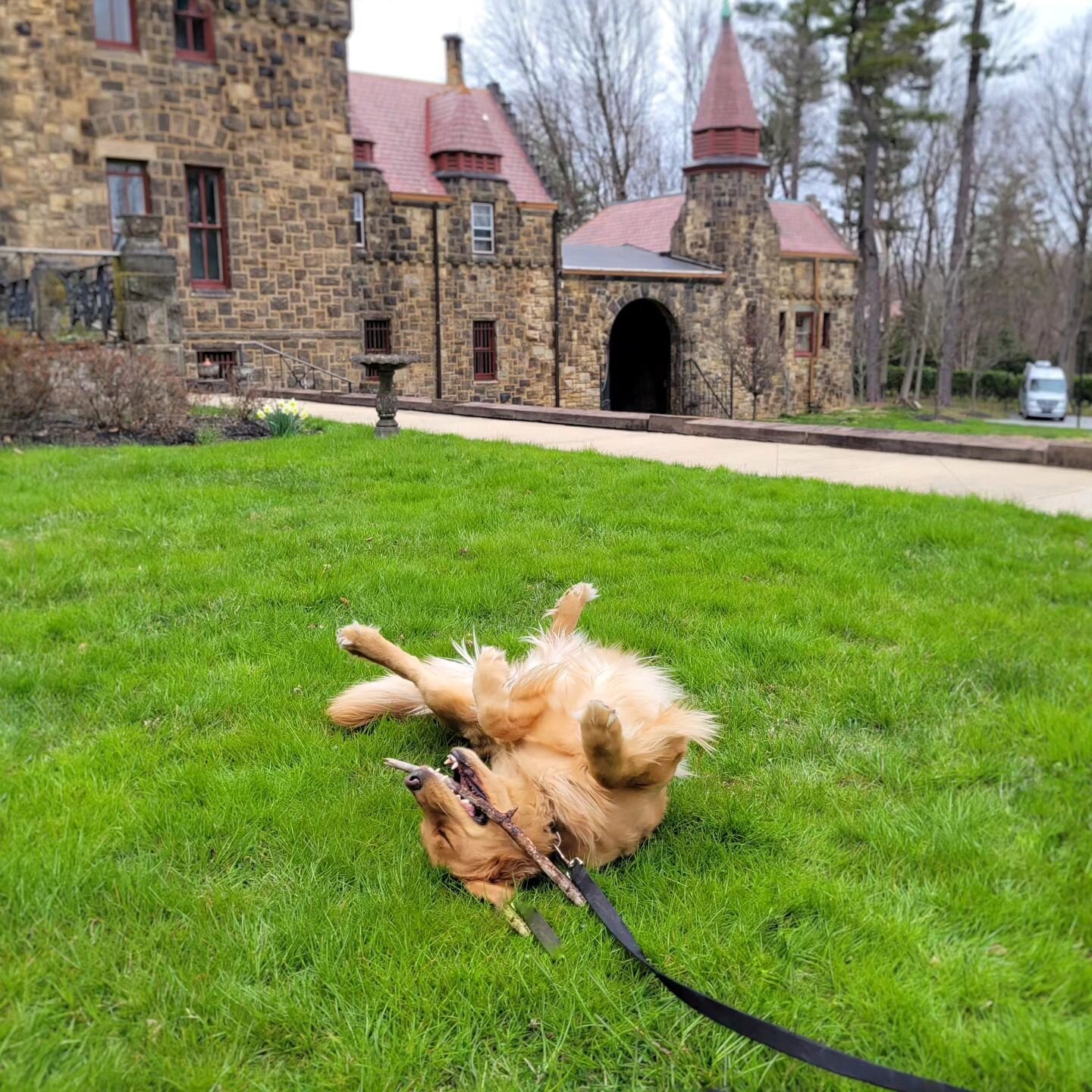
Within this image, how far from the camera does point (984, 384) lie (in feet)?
165

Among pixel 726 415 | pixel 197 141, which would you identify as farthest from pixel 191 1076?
pixel 726 415

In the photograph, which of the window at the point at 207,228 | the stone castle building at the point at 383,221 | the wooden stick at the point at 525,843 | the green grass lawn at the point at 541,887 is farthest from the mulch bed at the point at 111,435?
the window at the point at 207,228

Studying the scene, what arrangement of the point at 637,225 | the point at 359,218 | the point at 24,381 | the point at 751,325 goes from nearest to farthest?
the point at 24,381
the point at 359,218
the point at 751,325
the point at 637,225

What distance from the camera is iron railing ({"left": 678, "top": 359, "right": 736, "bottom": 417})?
31.9m

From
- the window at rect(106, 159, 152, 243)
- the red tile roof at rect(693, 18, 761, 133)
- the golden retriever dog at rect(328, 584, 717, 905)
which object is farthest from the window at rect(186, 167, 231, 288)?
the golden retriever dog at rect(328, 584, 717, 905)

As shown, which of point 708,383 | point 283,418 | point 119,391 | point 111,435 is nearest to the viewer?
point 119,391

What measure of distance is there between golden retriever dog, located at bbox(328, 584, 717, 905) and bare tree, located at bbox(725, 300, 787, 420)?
3020cm

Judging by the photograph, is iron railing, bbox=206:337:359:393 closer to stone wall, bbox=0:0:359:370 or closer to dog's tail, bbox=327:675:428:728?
stone wall, bbox=0:0:359:370

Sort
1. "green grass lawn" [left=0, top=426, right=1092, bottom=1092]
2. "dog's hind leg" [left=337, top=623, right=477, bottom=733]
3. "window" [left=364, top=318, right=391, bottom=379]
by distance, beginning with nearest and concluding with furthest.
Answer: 1. "green grass lawn" [left=0, top=426, right=1092, bottom=1092]
2. "dog's hind leg" [left=337, top=623, right=477, bottom=733]
3. "window" [left=364, top=318, right=391, bottom=379]

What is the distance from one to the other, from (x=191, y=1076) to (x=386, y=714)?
1.48m

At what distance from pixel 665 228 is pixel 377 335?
43.3 feet

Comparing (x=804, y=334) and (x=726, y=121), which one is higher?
(x=726, y=121)

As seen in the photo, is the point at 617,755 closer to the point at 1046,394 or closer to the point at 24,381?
the point at 24,381

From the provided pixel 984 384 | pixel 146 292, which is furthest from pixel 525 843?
pixel 984 384
